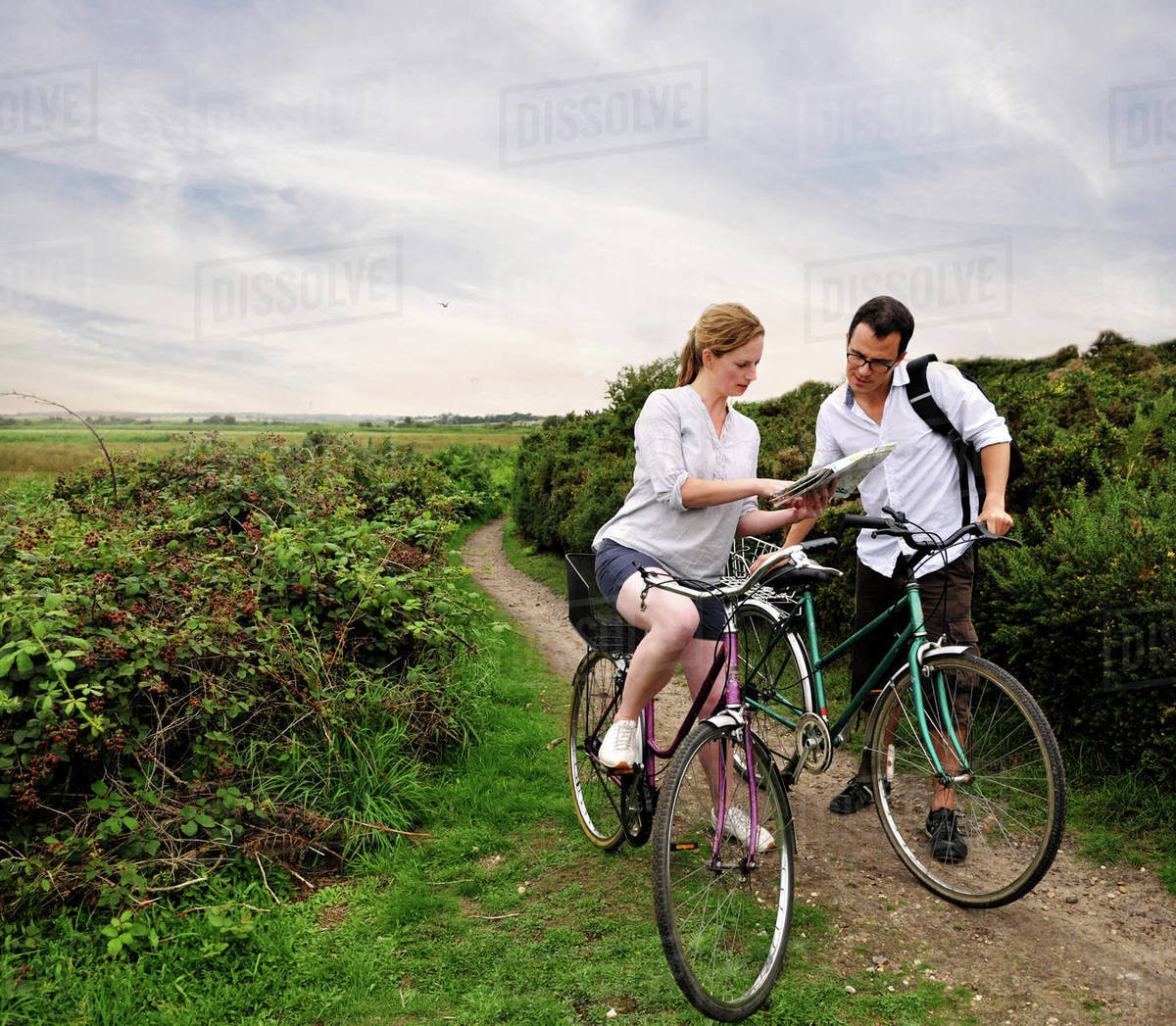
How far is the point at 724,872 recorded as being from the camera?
2.69 meters

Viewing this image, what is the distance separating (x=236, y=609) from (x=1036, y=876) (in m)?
3.73

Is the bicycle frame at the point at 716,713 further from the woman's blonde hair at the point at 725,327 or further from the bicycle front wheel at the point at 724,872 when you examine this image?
the woman's blonde hair at the point at 725,327

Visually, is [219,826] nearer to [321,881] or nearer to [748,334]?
[321,881]

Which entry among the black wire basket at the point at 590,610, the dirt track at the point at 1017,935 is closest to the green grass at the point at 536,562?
the black wire basket at the point at 590,610

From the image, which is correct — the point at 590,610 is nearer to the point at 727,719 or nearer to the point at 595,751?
the point at 595,751

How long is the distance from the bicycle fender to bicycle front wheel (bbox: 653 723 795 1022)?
17mm

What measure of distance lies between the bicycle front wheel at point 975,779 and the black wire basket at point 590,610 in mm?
1145

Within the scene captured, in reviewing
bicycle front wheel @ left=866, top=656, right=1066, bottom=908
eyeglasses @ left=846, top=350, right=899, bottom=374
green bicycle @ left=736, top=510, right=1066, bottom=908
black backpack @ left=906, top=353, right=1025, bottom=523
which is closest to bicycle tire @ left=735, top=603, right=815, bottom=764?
green bicycle @ left=736, top=510, right=1066, bottom=908

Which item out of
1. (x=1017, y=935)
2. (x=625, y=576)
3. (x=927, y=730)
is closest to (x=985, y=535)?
(x=927, y=730)

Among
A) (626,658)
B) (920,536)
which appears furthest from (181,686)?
(920,536)

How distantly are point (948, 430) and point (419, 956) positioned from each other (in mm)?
3048

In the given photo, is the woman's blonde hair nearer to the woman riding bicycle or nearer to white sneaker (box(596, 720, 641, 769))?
the woman riding bicycle

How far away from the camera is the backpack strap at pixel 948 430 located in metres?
3.41

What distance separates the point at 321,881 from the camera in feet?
11.8
